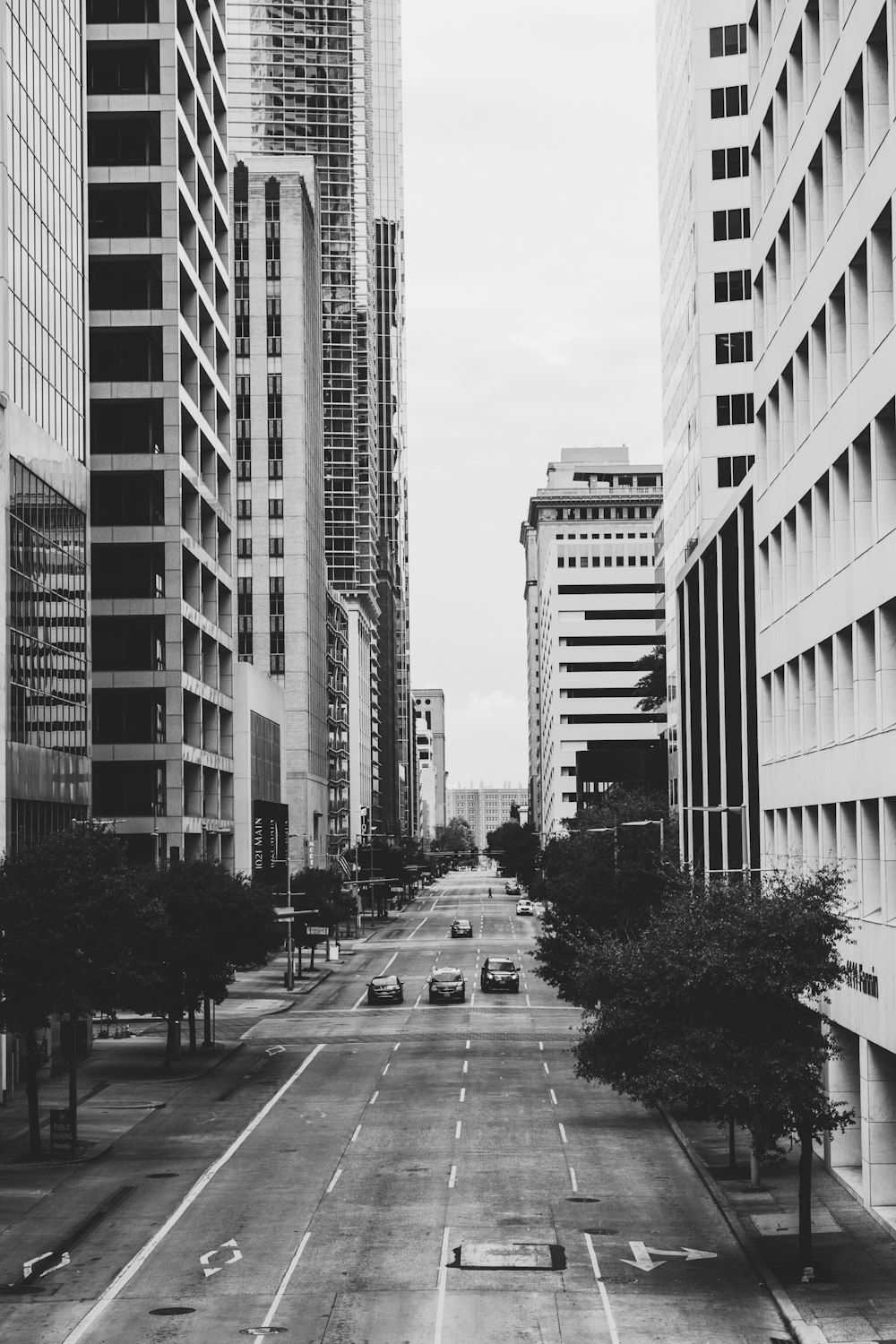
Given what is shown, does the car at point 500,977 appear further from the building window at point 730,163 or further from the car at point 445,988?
the building window at point 730,163

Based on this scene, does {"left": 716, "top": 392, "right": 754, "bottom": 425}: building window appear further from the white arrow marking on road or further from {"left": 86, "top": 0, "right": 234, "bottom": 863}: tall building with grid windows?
the white arrow marking on road

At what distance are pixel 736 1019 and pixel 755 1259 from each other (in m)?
4.26

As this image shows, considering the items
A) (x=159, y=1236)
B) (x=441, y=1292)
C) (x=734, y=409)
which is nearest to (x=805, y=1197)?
(x=441, y=1292)

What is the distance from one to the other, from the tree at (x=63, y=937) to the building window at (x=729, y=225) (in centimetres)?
4711

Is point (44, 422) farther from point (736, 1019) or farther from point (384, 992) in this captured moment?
point (736, 1019)

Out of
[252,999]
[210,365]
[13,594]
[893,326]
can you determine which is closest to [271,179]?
[210,365]

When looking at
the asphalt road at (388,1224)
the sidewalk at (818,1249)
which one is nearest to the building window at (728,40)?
the asphalt road at (388,1224)

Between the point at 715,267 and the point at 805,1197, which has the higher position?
the point at 715,267

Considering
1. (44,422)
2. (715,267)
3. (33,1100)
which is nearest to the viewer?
(33,1100)

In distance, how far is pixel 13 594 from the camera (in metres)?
51.9

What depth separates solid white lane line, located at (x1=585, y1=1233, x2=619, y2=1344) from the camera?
23.1m

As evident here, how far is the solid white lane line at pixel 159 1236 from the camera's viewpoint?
24.2m

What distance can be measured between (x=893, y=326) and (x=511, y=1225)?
17.4m

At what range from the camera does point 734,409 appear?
250 feet
